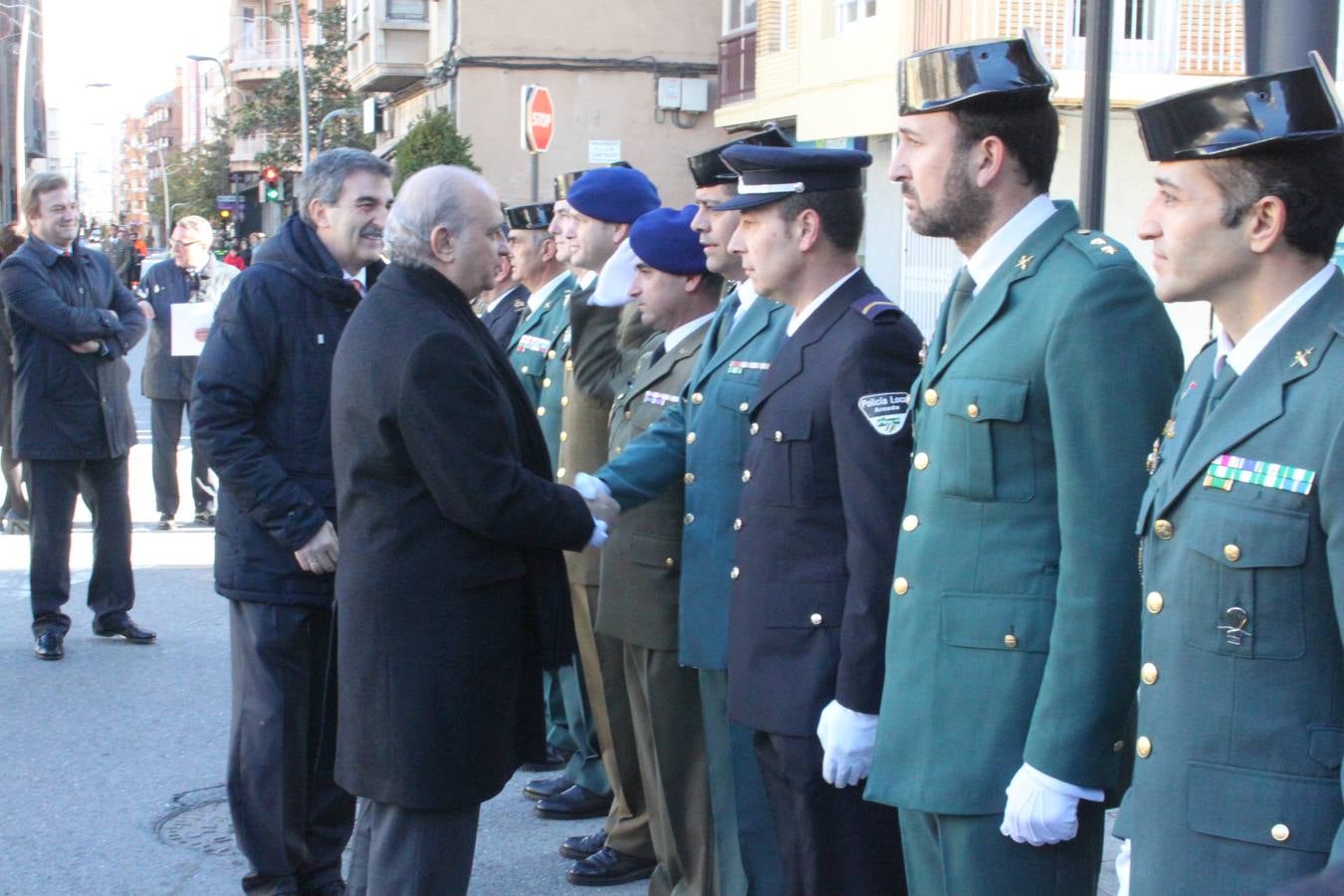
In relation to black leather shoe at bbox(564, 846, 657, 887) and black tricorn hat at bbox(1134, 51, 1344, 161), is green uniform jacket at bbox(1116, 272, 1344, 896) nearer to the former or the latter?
black tricorn hat at bbox(1134, 51, 1344, 161)

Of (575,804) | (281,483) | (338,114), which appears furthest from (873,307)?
(338,114)

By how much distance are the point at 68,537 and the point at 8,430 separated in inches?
107

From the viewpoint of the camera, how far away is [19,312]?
7.33 metres

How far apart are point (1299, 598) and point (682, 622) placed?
206cm

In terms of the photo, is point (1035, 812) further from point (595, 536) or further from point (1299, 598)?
point (595, 536)

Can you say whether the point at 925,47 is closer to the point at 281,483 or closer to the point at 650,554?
the point at 650,554

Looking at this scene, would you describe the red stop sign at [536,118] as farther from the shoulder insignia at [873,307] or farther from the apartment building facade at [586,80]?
the apartment building facade at [586,80]

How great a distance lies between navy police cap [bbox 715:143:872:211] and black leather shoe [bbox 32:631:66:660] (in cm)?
489

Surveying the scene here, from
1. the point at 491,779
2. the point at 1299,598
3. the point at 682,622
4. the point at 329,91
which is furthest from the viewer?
the point at 329,91

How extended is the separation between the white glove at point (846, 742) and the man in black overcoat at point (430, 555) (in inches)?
31.6

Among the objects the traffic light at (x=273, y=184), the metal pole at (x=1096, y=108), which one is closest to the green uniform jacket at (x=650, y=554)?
the metal pole at (x=1096, y=108)

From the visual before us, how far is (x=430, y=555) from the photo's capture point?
137 inches

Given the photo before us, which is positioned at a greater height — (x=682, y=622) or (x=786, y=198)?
(x=786, y=198)

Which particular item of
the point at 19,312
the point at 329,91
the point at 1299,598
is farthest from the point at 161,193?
the point at 1299,598
